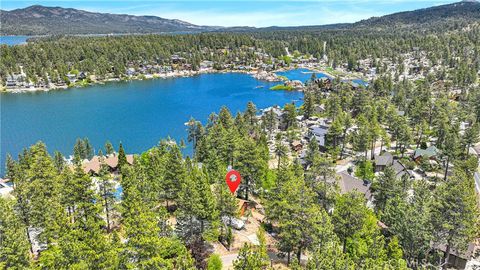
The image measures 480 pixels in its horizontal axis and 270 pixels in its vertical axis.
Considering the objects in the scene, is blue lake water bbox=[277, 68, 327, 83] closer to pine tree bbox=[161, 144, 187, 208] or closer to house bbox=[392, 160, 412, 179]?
house bbox=[392, 160, 412, 179]

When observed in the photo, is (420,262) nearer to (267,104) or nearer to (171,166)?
(171,166)

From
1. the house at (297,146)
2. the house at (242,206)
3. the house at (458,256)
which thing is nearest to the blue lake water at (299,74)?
the house at (297,146)

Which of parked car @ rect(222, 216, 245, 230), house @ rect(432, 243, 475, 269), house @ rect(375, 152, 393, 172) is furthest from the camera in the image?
house @ rect(375, 152, 393, 172)

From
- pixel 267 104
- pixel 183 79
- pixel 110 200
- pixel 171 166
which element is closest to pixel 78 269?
pixel 110 200

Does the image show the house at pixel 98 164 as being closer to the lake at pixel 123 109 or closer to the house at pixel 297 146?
the lake at pixel 123 109

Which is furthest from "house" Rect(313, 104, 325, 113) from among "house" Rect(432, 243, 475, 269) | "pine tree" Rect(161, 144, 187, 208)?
"pine tree" Rect(161, 144, 187, 208)

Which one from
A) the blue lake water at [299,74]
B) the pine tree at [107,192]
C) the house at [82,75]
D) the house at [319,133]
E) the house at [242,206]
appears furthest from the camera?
the blue lake water at [299,74]

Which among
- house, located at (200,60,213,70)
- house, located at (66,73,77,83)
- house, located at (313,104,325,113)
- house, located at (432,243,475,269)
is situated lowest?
house, located at (432,243,475,269)

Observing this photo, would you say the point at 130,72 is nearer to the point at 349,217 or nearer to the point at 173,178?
the point at 173,178
